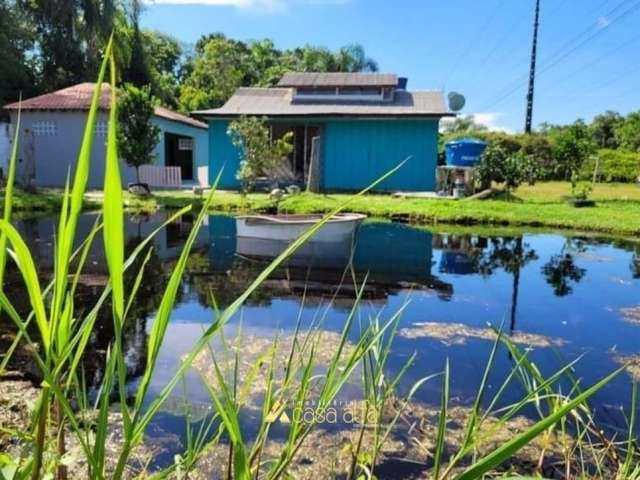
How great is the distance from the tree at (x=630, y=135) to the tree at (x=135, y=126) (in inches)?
973

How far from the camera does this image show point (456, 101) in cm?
2012

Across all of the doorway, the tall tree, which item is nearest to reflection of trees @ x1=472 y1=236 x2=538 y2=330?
the doorway

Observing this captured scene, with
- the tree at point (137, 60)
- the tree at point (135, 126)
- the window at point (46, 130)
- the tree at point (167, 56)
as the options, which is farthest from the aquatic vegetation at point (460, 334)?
the tree at point (167, 56)

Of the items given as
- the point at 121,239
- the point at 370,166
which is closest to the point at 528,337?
the point at 121,239

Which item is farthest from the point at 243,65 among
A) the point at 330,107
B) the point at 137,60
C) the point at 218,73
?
the point at 330,107

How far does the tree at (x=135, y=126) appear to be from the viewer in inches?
A: 586

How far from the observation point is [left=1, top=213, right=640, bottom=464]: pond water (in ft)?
13.4

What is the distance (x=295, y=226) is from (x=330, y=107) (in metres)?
10.2

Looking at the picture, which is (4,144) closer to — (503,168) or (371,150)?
A: (371,150)

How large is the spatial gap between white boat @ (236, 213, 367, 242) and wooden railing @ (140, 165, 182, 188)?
33.5 ft

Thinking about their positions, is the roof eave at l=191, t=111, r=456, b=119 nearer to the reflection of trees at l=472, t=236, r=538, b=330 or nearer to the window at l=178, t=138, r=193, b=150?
the window at l=178, t=138, r=193, b=150

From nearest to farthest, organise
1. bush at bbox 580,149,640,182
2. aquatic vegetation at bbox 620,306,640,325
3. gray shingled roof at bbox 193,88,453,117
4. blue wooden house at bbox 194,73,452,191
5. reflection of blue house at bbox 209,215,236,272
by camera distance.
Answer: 1. aquatic vegetation at bbox 620,306,640,325
2. reflection of blue house at bbox 209,215,236,272
3. gray shingled roof at bbox 193,88,453,117
4. blue wooden house at bbox 194,73,452,191
5. bush at bbox 580,149,640,182

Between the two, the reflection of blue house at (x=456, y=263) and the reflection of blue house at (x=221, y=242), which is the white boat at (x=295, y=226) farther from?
the reflection of blue house at (x=456, y=263)

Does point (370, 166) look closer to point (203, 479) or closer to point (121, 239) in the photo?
point (203, 479)
